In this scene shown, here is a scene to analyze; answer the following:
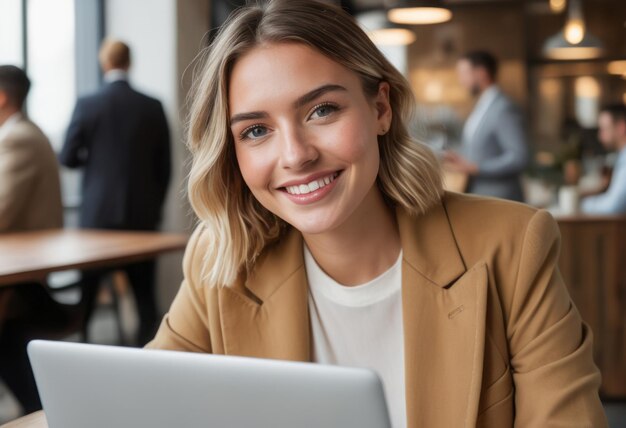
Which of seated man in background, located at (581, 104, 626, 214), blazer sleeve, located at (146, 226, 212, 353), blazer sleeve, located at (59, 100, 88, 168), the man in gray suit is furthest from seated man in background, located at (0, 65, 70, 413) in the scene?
seated man in background, located at (581, 104, 626, 214)

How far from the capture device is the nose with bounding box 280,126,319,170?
1.28m

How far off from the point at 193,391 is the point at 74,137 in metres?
4.06

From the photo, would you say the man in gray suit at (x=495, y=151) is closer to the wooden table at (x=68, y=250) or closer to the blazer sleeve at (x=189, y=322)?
the wooden table at (x=68, y=250)

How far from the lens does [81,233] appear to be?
13.2ft

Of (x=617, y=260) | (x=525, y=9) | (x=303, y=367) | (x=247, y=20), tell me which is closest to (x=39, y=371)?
(x=303, y=367)

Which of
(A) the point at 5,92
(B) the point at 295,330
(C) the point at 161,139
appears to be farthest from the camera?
(C) the point at 161,139

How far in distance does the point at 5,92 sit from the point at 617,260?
2.96m

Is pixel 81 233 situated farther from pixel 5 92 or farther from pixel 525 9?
pixel 525 9

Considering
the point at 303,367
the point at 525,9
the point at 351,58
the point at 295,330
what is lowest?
the point at 295,330

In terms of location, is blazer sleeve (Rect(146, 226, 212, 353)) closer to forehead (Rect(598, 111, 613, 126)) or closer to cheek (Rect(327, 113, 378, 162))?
cheek (Rect(327, 113, 378, 162))

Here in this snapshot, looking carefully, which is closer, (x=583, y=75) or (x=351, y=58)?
(x=351, y=58)

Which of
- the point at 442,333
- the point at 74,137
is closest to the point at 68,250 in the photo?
the point at 74,137

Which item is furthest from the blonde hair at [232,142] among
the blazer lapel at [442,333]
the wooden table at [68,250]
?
the wooden table at [68,250]

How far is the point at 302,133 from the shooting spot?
4.25 feet
